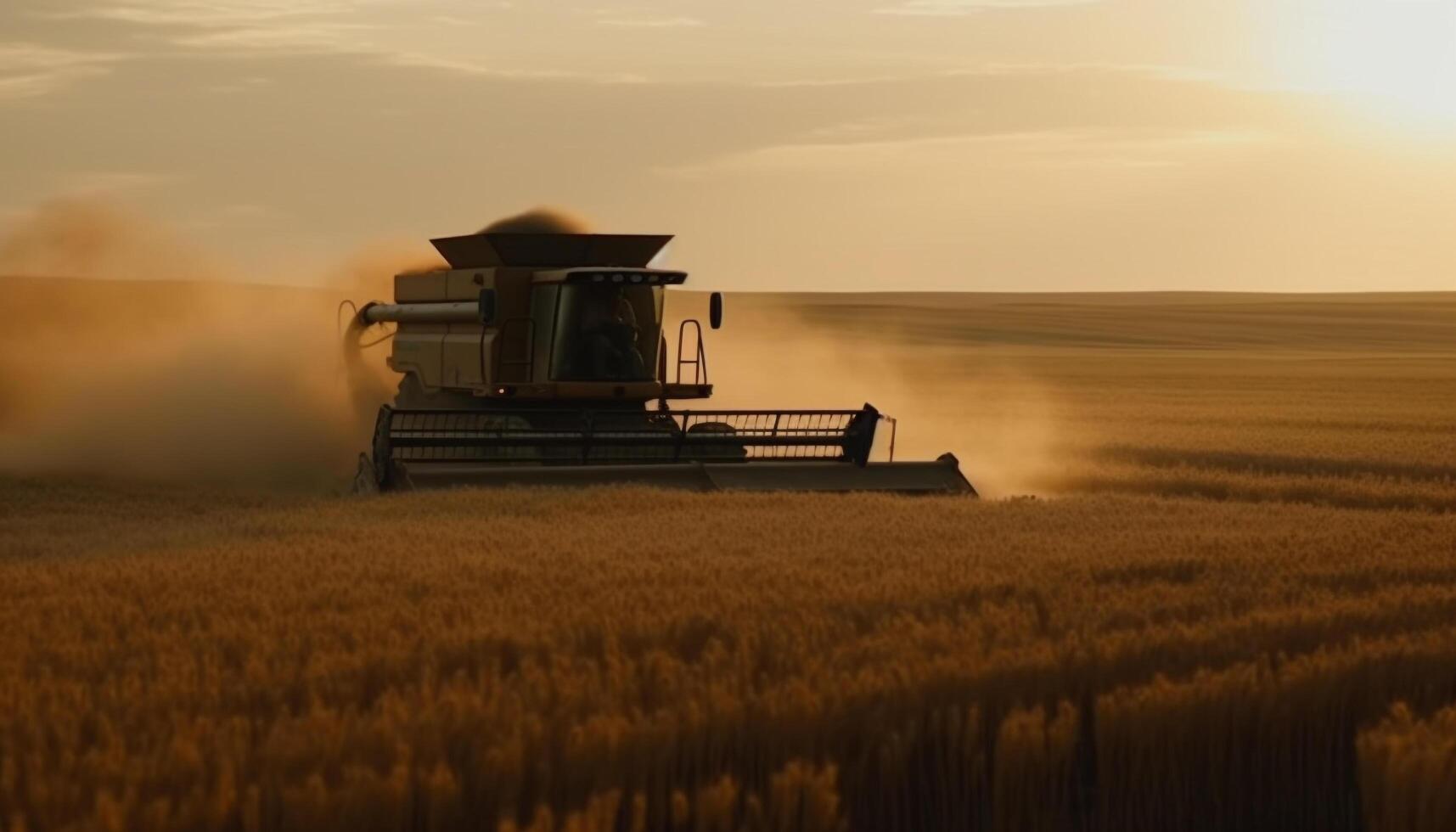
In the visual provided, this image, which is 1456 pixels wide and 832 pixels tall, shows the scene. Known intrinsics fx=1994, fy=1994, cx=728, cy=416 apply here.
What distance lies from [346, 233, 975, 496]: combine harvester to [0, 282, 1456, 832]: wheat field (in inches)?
43.3

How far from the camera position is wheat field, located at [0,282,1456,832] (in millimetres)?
5188

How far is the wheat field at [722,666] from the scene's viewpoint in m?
5.19

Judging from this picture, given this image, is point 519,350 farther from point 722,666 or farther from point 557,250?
point 722,666

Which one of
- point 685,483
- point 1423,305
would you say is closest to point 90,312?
point 685,483

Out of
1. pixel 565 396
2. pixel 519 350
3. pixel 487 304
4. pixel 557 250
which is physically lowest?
pixel 565 396

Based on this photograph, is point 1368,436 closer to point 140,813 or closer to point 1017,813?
point 1017,813

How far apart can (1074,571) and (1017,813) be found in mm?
4044

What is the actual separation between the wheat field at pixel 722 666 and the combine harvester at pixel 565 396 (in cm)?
110

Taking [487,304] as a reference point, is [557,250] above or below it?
above

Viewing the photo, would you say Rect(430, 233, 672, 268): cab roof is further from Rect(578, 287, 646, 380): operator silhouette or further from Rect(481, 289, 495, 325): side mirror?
Rect(481, 289, 495, 325): side mirror

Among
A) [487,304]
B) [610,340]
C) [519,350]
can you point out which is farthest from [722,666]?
[519,350]

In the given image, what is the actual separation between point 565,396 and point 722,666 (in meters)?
10.2

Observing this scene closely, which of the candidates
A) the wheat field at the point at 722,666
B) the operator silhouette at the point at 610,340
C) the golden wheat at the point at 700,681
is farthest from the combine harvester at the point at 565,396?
the golden wheat at the point at 700,681

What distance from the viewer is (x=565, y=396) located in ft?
54.9
